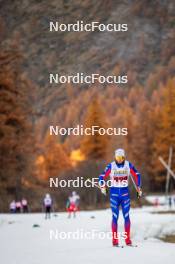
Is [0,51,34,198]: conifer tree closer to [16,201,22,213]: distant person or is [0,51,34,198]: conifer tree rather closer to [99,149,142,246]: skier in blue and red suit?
[16,201,22,213]: distant person

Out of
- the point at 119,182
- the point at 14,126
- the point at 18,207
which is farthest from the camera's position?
the point at 14,126

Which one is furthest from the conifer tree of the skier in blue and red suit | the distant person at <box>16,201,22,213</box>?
the skier in blue and red suit

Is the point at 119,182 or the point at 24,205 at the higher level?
the point at 119,182

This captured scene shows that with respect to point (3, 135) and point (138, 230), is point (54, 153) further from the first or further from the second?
point (138, 230)

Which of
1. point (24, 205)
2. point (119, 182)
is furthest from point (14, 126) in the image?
point (119, 182)

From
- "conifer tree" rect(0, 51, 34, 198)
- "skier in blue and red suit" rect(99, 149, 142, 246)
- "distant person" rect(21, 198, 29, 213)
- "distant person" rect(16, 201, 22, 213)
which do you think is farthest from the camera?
"conifer tree" rect(0, 51, 34, 198)

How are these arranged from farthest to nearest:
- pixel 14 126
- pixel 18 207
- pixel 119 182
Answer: pixel 14 126
pixel 18 207
pixel 119 182

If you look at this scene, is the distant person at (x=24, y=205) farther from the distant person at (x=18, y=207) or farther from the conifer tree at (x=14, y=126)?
the conifer tree at (x=14, y=126)

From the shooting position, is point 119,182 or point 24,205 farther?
point 24,205

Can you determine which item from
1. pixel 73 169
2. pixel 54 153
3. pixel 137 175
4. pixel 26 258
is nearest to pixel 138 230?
pixel 137 175

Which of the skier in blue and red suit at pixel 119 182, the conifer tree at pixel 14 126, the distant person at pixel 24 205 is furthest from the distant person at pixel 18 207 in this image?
the skier in blue and red suit at pixel 119 182

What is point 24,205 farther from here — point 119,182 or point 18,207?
point 119,182

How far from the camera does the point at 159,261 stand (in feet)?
31.7

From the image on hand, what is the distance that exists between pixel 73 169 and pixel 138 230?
109 ft
